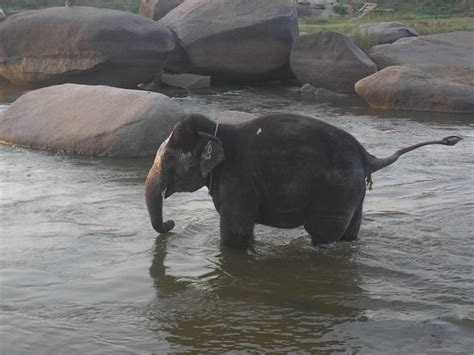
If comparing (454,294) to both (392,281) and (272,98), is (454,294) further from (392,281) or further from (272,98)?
(272,98)

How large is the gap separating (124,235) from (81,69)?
10.8m

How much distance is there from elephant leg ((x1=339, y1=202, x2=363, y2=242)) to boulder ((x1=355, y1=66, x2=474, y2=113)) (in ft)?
30.8

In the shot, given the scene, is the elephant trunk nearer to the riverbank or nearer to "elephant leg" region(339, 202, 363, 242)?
"elephant leg" region(339, 202, 363, 242)

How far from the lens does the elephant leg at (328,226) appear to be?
6.77 m

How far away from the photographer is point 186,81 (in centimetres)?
1972

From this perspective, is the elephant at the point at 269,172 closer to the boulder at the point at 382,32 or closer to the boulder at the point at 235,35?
the boulder at the point at 235,35

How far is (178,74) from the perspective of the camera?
66.1 feet

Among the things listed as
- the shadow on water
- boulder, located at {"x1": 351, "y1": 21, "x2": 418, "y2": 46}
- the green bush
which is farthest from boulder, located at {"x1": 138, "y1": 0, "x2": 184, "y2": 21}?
the green bush

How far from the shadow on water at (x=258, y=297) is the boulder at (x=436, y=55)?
12.0 metres

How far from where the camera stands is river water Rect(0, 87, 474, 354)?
17.5 feet

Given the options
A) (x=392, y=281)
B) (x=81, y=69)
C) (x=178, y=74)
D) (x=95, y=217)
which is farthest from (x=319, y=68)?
(x=392, y=281)

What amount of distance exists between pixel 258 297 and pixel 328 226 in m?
1.05

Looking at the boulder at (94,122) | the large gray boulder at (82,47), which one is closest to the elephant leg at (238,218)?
the boulder at (94,122)

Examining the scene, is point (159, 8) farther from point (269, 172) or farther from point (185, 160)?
point (269, 172)
